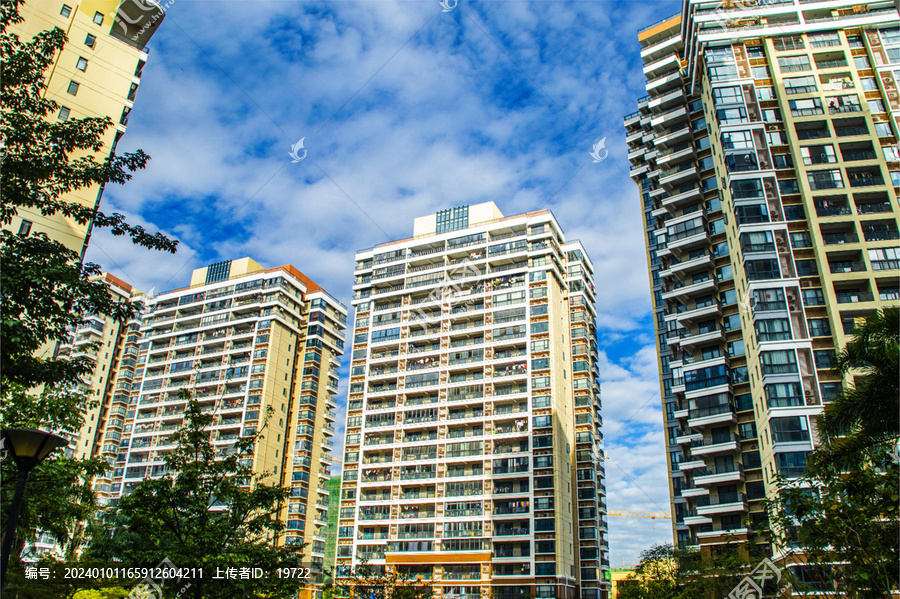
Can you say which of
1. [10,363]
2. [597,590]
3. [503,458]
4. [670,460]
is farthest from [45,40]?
[597,590]

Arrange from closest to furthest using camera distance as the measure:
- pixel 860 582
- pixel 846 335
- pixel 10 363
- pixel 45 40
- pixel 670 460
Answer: pixel 10 363
pixel 860 582
pixel 45 40
pixel 846 335
pixel 670 460

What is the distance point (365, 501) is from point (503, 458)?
63.2 ft

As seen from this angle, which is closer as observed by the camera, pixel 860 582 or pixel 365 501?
pixel 860 582

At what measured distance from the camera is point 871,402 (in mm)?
24141

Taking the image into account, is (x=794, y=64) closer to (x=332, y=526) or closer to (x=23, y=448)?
(x=23, y=448)

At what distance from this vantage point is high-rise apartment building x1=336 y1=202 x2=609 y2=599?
74125 millimetres

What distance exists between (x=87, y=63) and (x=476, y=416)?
2200 inches

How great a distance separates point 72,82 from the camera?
46.1 metres

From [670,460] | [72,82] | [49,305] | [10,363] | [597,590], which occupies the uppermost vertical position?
[72,82]

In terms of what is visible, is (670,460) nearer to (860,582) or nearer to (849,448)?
(849,448)

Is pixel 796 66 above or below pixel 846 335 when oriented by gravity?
above

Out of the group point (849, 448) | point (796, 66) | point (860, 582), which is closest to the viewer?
point (860, 582)

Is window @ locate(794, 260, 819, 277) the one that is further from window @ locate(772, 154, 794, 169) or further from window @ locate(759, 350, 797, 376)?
window @ locate(772, 154, 794, 169)

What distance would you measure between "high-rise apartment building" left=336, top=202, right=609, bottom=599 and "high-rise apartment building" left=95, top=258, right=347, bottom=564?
690 inches
